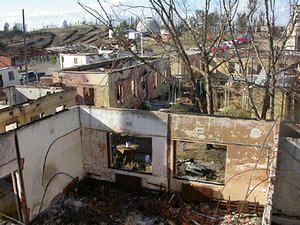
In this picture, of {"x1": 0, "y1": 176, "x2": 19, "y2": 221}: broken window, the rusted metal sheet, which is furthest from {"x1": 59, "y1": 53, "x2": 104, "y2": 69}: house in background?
the rusted metal sheet

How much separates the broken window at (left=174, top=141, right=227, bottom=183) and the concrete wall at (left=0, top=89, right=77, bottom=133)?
247 inches

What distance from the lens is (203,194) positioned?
30.0 ft

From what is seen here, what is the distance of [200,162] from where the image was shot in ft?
39.9

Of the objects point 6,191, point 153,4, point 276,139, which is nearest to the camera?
point 276,139

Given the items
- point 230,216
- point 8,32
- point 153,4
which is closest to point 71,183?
point 230,216

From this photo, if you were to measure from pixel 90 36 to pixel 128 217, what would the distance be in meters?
82.9

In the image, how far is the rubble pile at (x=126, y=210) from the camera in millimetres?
8383

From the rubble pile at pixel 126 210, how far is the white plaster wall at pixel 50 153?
527mm

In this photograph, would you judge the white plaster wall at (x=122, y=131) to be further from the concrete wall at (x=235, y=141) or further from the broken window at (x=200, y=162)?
the broken window at (x=200, y=162)

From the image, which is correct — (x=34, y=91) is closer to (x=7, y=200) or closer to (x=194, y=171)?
(x=7, y=200)

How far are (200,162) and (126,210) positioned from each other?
4.41 metres

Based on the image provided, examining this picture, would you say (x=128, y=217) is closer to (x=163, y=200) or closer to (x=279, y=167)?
(x=163, y=200)

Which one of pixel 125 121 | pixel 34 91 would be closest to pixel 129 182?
pixel 125 121

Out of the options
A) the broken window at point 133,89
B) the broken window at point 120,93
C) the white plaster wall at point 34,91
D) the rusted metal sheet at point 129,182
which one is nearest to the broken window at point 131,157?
the rusted metal sheet at point 129,182
